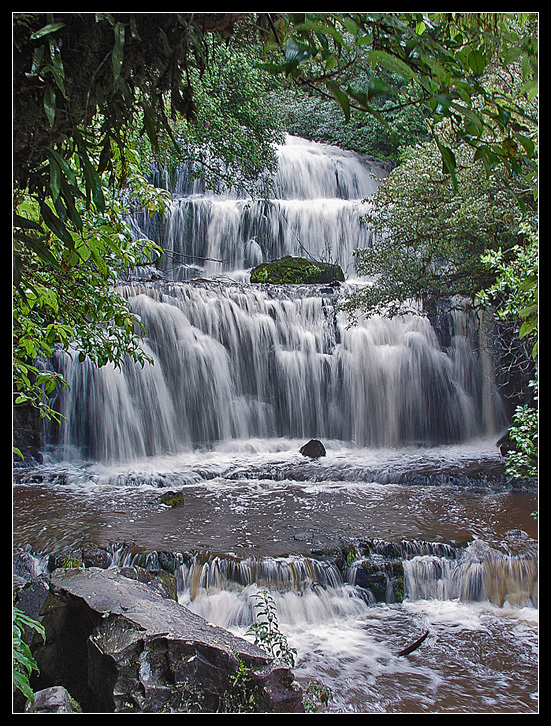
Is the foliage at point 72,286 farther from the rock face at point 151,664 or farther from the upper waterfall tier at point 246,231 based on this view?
the upper waterfall tier at point 246,231

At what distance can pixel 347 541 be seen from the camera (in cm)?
375

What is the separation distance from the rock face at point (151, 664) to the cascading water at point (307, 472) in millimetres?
739

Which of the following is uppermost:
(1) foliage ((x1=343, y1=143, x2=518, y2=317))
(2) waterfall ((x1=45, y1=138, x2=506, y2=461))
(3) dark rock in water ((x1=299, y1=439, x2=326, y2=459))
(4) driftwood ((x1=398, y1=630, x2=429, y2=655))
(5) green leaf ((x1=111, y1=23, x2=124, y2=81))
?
(1) foliage ((x1=343, y1=143, x2=518, y2=317))

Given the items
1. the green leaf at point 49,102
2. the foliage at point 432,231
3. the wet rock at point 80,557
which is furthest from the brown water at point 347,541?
the green leaf at point 49,102

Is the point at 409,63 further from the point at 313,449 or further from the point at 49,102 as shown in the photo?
the point at 313,449

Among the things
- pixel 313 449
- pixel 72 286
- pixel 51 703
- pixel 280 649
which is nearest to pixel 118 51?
pixel 72 286

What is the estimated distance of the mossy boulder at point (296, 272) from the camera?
8.14 m

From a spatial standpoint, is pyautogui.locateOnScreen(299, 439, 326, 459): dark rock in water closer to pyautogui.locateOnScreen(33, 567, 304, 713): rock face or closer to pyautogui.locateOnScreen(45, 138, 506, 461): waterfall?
pyautogui.locateOnScreen(45, 138, 506, 461): waterfall

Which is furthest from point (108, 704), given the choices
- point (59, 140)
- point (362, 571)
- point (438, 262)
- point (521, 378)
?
point (521, 378)

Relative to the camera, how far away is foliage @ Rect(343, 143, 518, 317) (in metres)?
4.98

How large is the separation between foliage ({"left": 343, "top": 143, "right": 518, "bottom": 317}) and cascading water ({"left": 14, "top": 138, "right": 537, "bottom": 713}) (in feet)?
3.10

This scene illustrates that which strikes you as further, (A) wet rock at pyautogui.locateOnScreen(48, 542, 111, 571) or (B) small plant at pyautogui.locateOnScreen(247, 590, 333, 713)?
(A) wet rock at pyautogui.locateOnScreen(48, 542, 111, 571)

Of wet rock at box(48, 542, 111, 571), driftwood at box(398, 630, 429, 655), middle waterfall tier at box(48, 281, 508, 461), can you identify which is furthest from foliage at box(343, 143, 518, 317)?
wet rock at box(48, 542, 111, 571)

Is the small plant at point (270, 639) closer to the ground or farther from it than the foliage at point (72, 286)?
closer to the ground
